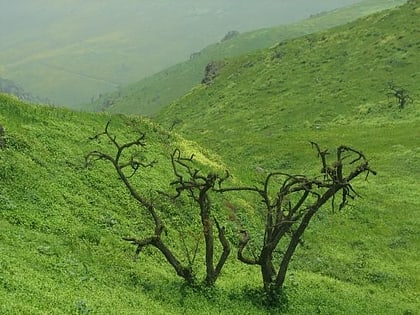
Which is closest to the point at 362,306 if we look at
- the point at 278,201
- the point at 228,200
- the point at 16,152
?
the point at 278,201

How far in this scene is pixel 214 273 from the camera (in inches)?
853

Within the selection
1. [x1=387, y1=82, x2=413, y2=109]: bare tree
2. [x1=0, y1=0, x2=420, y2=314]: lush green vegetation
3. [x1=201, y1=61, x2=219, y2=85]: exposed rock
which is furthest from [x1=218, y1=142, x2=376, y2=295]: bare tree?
[x1=201, y1=61, x2=219, y2=85]: exposed rock

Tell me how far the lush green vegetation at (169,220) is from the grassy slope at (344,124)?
Result: 18 cm

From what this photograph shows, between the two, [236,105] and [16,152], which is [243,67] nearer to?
[236,105]

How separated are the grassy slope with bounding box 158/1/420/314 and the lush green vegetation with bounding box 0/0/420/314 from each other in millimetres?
178

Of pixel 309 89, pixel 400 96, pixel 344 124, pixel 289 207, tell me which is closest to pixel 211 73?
pixel 309 89

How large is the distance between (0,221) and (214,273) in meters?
9.00

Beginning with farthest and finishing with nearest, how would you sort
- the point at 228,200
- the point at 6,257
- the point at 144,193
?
the point at 228,200 < the point at 144,193 < the point at 6,257

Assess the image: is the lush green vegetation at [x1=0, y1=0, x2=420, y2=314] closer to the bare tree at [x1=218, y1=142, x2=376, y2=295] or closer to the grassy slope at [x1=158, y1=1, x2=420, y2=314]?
the grassy slope at [x1=158, y1=1, x2=420, y2=314]

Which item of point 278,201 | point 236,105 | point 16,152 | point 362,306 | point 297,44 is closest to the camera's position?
point 278,201

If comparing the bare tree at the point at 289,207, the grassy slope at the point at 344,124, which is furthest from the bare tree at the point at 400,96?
the bare tree at the point at 289,207

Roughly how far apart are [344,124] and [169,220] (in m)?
48.6

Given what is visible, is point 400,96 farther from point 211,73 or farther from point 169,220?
point 211,73

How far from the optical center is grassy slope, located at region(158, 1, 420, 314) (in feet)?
107
